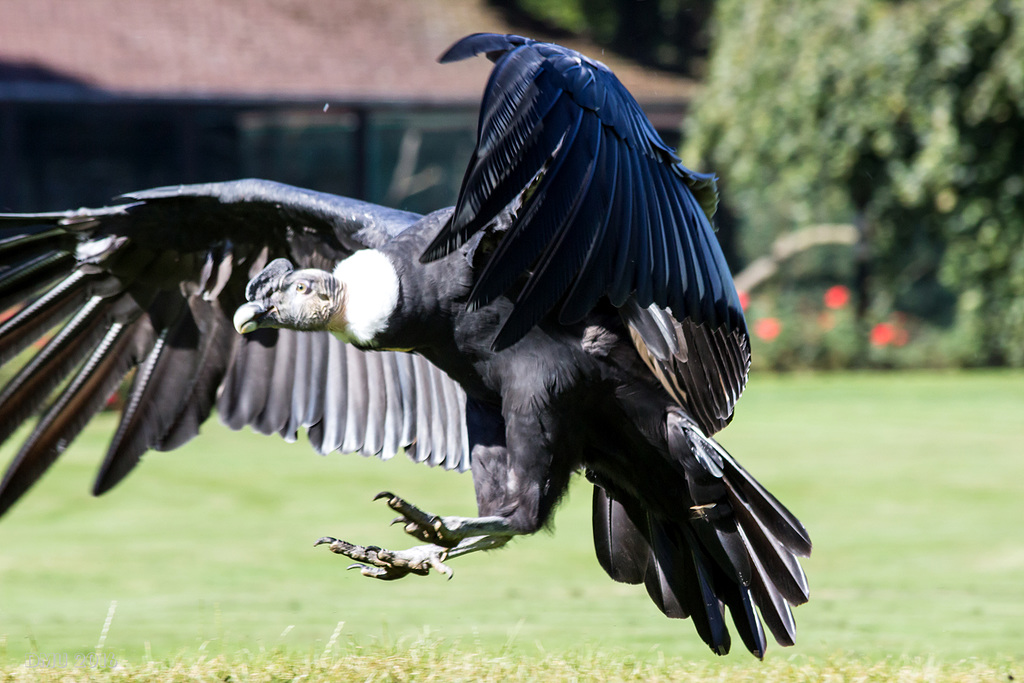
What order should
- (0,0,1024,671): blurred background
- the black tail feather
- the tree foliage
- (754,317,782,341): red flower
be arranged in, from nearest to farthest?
1. the black tail feather
2. (0,0,1024,671): blurred background
3. the tree foliage
4. (754,317,782,341): red flower

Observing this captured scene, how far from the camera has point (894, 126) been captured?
15.4 m

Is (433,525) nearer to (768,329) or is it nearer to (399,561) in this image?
(399,561)

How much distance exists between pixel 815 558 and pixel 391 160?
54.2 ft

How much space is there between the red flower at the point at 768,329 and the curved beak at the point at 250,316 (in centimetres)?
1668

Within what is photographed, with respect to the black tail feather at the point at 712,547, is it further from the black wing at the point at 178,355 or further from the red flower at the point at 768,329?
the red flower at the point at 768,329

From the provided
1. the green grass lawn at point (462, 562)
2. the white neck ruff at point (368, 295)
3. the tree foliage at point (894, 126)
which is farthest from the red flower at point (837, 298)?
the white neck ruff at point (368, 295)

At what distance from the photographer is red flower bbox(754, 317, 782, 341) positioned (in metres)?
20.1

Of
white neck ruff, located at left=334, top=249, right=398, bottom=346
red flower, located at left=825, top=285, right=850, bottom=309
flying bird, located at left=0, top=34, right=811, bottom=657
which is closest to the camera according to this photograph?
flying bird, located at left=0, top=34, right=811, bottom=657

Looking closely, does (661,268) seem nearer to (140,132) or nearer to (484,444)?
(484,444)

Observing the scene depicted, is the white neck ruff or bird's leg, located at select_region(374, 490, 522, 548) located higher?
the white neck ruff

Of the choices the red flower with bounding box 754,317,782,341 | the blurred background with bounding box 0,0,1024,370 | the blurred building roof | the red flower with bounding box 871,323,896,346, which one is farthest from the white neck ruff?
the red flower with bounding box 871,323,896,346

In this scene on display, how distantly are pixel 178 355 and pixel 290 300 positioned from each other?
1.35 metres

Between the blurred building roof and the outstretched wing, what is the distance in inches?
676

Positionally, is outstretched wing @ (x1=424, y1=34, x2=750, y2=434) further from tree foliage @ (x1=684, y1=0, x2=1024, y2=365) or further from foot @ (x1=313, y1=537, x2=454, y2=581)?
tree foliage @ (x1=684, y1=0, x2=1024, y2=365)
